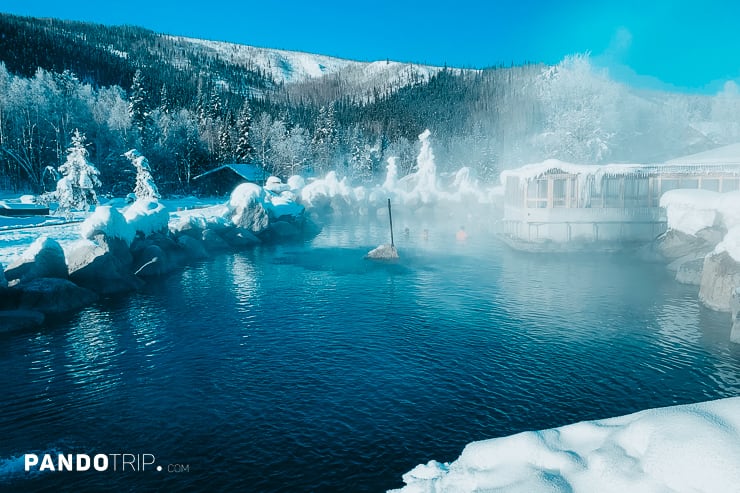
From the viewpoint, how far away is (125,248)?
2788cm

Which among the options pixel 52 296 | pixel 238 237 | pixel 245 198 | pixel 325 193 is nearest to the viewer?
pixel 52 296

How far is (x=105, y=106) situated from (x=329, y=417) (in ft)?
194

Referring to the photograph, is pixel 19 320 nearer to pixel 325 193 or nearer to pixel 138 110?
pixel 325 193

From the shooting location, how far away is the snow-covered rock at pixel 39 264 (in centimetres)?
2128

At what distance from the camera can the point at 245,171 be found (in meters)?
67.3

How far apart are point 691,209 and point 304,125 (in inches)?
3864

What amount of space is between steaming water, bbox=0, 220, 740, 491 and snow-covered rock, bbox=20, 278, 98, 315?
939 millimetres

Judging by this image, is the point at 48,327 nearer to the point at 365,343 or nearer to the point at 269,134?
the point at 365,343

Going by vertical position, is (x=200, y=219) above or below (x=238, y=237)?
above

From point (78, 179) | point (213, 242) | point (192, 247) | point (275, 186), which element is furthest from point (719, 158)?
point (275, 186)

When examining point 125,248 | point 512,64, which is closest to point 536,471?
point 125,248

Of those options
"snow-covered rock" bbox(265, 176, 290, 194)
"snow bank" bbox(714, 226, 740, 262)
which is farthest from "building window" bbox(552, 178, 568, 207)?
"snow-covered rock" bbox(265, 176, 290, 194)

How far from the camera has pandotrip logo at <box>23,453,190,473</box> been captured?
399 inches

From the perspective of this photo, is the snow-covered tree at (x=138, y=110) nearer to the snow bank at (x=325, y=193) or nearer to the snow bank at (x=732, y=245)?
the snow bank at (x=325, y=193)
